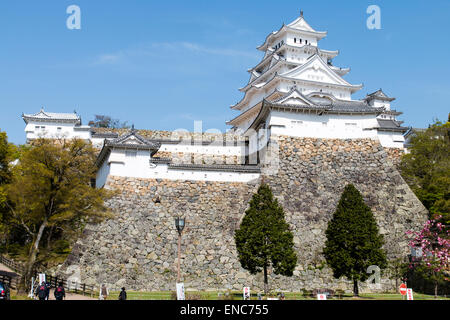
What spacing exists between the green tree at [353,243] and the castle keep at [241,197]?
2630 millimetres

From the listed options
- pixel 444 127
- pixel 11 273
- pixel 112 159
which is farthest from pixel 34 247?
pixel 444 127

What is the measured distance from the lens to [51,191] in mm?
21781

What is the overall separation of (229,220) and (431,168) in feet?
50.9

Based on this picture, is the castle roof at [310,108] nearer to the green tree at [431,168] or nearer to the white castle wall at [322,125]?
the white castle wall at [322,125]

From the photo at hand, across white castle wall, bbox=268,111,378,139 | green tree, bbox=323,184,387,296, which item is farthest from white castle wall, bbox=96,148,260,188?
green tree, bbox=323,184,387,296

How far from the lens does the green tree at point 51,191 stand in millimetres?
21812

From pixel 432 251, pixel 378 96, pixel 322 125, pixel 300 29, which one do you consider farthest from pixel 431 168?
pixel 378 96

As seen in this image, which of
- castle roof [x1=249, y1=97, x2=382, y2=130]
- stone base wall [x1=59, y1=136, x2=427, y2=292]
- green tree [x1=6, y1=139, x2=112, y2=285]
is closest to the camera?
green tree [x1=6, y1=139, x2=112, y2=285]

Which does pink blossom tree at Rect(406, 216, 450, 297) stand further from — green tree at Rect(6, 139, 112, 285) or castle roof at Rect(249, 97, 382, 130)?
green tree at Rect(6, 139, 112, 285)

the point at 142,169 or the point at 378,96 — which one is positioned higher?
the point at 378,96

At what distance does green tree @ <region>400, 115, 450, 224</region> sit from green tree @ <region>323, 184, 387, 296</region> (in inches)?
279

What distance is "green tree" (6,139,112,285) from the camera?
21812mm

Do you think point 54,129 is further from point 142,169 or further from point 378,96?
point 378,96
